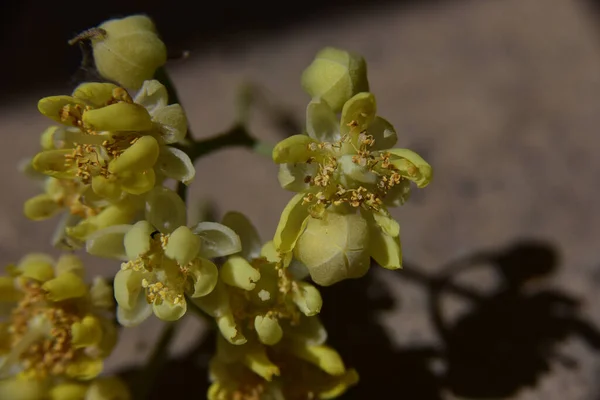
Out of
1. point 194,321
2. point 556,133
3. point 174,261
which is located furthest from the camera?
point 556,133

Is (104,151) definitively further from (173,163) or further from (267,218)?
(267,218)

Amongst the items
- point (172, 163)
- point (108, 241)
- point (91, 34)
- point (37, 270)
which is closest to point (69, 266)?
point (37, 270)

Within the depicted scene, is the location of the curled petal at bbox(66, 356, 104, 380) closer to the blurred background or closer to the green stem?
the green stem

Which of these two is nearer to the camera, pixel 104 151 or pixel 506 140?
pixel 104 151

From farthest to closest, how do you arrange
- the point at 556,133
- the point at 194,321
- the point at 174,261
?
the point at 556,133, the point at 194,321, the point at 174,261

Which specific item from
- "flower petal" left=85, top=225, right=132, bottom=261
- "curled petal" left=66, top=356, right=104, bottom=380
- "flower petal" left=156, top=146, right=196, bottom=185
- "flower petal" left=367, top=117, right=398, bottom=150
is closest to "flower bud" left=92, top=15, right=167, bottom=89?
"flower petal" left=156, top=146, right=196, bottom=185

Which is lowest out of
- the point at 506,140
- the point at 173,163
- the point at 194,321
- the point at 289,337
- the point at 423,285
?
the point at 194,321

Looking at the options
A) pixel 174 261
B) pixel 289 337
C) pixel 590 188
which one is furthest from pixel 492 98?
pixel 174 261

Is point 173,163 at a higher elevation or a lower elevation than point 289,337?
higher
